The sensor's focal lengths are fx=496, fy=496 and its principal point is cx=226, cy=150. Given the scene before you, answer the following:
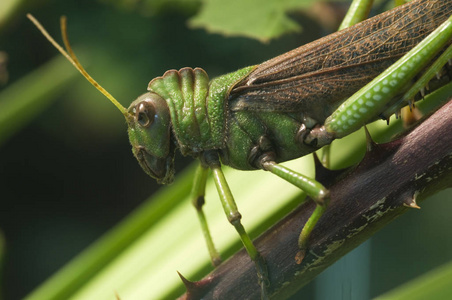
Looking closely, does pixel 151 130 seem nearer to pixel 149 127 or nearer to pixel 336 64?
pixel 149 127

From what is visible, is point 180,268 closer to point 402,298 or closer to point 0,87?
point 402,298

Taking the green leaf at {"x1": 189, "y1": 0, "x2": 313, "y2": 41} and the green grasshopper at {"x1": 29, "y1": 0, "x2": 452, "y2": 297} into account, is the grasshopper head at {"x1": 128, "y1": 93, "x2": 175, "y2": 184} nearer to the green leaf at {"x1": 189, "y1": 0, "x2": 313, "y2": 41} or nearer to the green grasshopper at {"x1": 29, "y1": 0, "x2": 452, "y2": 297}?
the green grasshopper at {"x1": 29, "y1": 0, "x2": 452, "y2": 297}

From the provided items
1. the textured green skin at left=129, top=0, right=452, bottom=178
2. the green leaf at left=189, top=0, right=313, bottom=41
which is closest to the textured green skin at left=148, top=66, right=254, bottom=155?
the textured green skin at left=129, top=0, right=452, bottom=178

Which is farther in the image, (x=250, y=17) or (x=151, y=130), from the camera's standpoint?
(x=250, y=17)

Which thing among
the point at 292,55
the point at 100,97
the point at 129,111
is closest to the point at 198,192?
the point at 129,111

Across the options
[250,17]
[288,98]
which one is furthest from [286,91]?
[250,17]

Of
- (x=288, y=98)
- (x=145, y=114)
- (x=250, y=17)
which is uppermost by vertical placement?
(x=250, y=17)

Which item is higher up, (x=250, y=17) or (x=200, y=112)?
(x=250, y=17)

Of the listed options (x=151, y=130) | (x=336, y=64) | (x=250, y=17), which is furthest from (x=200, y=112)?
(x=250, y=17)
